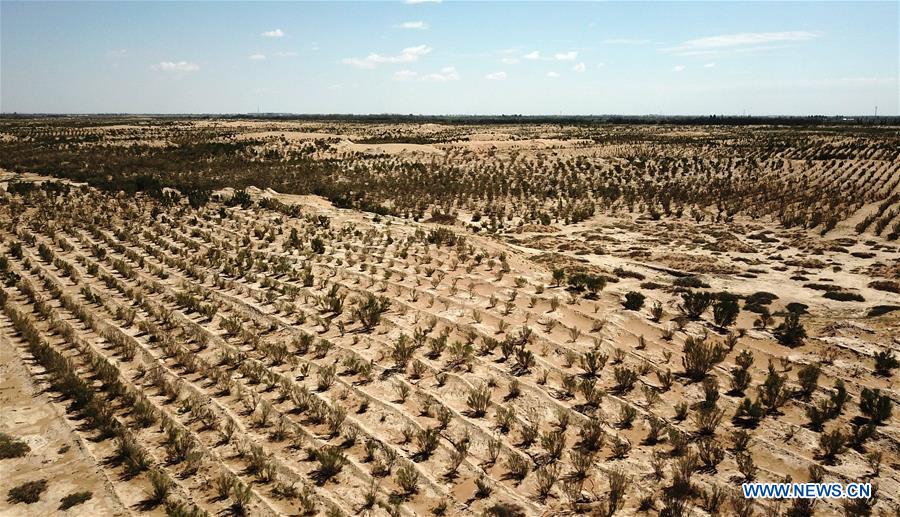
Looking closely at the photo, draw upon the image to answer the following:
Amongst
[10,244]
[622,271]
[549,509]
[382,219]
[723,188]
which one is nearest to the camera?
[549,509]

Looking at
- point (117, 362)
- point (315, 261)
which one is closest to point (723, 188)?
point (315, 261)

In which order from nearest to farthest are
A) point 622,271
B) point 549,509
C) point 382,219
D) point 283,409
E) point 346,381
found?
point 549,509 → point 283,409 → point 346,381 → point 622,271 → point 382,219

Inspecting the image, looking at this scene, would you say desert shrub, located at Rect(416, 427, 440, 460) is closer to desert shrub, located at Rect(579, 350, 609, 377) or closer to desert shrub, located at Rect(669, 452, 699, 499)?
desert shrub, located at Rect(669, 452, 699, 499)

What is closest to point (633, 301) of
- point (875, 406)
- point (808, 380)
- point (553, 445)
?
point (808, 380)

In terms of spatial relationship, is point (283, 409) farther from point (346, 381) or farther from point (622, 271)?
point (622, 271)

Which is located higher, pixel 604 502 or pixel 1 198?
pixel 1 198

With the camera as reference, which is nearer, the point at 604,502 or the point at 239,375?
the point at 604,502

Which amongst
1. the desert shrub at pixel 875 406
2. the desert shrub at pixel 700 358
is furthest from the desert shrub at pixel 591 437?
the desert shrub at pixel 875 406

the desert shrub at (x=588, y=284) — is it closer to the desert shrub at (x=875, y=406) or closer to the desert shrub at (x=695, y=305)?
the desert shrub at (x=695, y=305)
